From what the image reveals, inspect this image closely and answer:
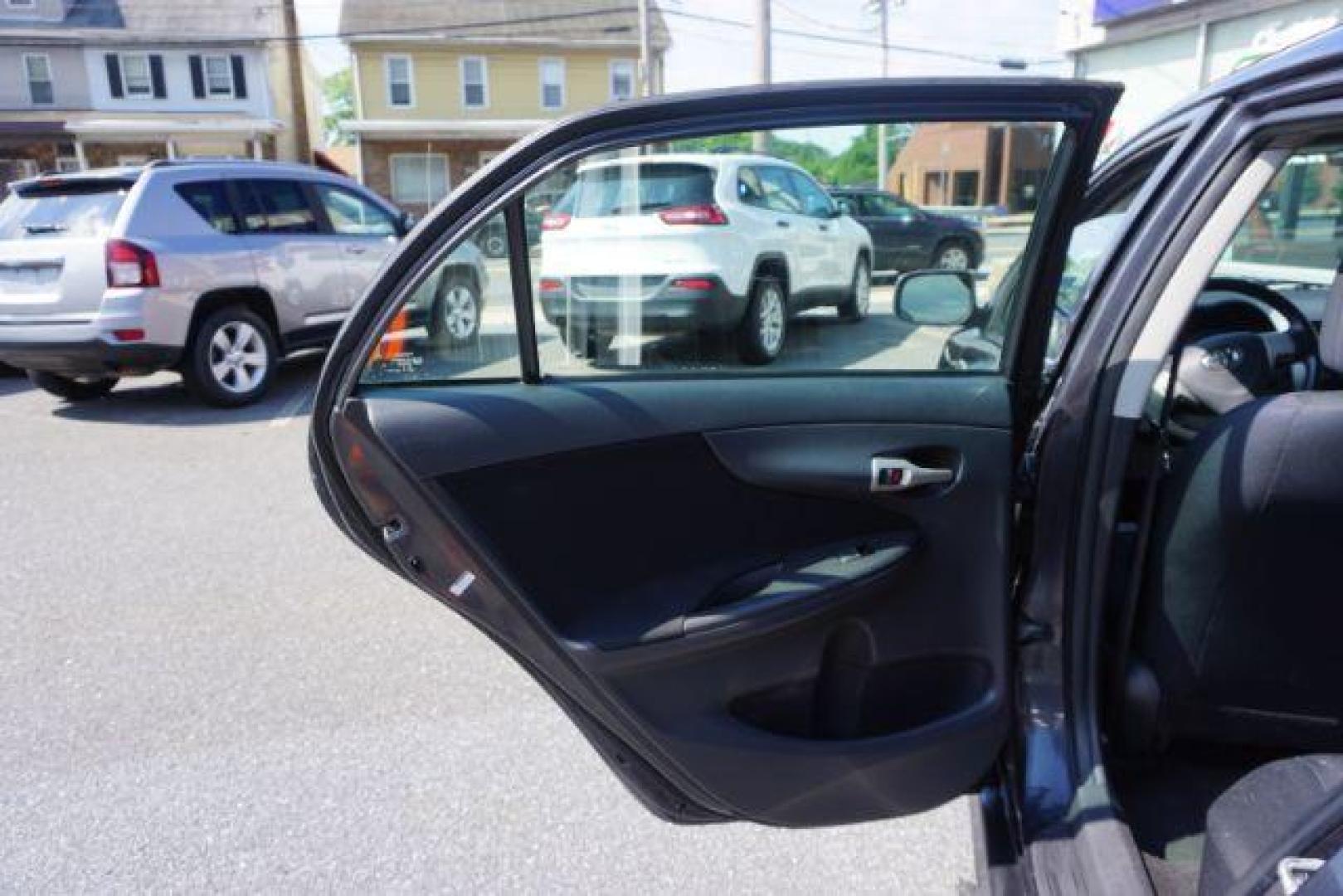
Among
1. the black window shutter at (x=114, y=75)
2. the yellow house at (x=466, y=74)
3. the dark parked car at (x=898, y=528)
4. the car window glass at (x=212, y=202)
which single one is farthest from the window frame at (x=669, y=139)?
the black window shutter at (x=114, y=75)

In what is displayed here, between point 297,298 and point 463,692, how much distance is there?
5615 millimetres

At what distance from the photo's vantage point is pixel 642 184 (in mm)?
1925

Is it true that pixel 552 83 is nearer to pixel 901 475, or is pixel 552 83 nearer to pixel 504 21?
pixel 504 21

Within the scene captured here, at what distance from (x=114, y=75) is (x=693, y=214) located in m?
33.3

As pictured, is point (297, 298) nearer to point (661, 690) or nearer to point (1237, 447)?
point (661, 690)

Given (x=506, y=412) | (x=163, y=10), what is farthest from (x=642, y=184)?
(x=163, y=10)

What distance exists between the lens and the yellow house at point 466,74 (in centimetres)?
2831

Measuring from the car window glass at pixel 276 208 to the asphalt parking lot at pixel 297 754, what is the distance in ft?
11.7

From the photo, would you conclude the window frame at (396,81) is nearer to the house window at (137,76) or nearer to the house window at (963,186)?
the house window at (137,76)

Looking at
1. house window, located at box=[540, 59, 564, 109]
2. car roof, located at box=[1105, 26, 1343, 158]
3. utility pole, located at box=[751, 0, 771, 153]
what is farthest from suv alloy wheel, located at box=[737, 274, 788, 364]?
house window, located at box=[540, 59, 564, 109]

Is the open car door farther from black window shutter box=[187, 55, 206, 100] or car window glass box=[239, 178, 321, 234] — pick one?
black window shutter box=[187, 55, 206, 100]

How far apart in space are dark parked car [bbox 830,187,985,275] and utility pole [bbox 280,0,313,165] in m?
23.8

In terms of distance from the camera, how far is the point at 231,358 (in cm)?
743

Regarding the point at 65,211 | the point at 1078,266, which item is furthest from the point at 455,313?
the point at 65,211
